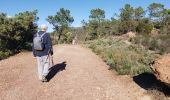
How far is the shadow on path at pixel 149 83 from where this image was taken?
991 cm

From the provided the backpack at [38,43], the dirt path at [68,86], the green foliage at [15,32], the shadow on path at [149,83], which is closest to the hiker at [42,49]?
the backpack at [38,43]

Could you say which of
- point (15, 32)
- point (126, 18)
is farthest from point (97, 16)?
point (15, 32)

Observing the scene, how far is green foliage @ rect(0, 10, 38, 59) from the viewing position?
22062 mm

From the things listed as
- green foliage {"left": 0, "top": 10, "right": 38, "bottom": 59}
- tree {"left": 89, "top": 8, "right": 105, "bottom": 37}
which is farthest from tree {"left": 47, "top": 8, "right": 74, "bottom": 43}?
green foliage {"left": 0, "top": 10, "right": 38, "bottom": 59}

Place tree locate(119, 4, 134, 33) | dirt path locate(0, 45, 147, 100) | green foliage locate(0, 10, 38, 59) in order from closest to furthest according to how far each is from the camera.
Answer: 1. dirt path locate(0, 45, 147, 100)
2. green foliage locate(0, 10, 38, 59)
3. tree locate(119, 4, 134, 33)

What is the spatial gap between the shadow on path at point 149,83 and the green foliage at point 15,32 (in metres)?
Answer: 12.0

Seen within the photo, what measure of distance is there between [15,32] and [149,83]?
13804 mm

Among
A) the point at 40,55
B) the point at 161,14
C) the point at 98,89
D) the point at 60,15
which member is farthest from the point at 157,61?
the point at 161,14

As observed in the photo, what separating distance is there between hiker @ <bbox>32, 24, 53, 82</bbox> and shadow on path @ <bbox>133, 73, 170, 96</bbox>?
334 centimetres

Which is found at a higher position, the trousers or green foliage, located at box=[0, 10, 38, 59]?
green foliage, located at box=[0, 10, 38, 59]

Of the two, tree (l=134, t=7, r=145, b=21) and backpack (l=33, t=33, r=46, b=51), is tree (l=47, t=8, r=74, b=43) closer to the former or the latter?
tree (l=134, t=7, r=145, b=21)

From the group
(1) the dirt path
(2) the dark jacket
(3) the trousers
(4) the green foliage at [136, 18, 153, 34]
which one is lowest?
(1) the dirt path

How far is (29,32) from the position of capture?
78.8ft

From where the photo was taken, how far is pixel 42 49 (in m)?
10.6
